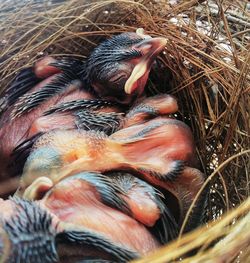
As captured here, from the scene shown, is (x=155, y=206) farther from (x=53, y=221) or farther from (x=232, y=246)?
(x=232, y=246)

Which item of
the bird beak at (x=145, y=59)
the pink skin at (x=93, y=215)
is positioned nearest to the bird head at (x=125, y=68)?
the bird beak at (x=145, y=59)

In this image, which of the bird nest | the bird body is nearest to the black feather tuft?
the bird body

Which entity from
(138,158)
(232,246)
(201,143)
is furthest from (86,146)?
(232,246)

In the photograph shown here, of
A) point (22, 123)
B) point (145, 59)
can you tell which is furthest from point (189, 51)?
point (22, 123)

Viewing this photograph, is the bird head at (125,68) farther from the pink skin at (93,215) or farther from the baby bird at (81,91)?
the pink skin at (93,215)

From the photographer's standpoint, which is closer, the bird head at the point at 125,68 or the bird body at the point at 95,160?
the bird body at the point at 95,160

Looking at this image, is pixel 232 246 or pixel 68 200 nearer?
pixel 232 246
